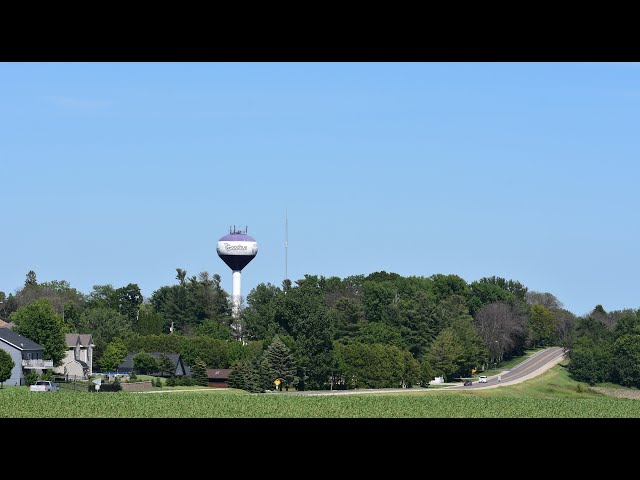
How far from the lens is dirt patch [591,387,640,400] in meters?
80.4

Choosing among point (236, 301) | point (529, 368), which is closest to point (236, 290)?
point (236, 301)

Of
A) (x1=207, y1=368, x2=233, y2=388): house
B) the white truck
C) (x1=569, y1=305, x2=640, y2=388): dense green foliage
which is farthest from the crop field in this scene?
(x1=569, y1=305, x2=640, y2=388): dense green foliage

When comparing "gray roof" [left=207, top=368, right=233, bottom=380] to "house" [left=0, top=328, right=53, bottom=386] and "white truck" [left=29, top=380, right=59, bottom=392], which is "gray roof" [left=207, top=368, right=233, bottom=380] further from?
"white truck" [left=29, top=380, right=59, bottom=392]

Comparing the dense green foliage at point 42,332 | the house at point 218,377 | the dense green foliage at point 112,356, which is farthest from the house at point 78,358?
the house at point 218,377

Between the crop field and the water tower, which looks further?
the water tower

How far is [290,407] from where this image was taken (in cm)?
4506

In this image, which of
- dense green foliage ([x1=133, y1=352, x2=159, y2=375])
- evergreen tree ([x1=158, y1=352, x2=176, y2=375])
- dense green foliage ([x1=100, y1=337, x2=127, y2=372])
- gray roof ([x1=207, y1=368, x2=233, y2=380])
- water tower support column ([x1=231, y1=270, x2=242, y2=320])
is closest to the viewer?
dense green foliage ([x1=133, y1=352, x2=159, y2=375])

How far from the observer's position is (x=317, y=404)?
46.0 metres

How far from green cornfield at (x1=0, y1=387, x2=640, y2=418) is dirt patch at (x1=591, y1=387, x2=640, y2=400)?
33852 mm

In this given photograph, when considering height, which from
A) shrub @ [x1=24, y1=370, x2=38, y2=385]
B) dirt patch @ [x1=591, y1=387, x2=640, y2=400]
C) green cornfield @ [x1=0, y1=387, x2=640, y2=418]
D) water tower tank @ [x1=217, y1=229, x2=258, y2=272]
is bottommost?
green cornfield @ [x1=0, y1=387, x2=640, y2=418]

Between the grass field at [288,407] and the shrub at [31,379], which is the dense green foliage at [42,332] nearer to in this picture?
the shrub at [31,379]

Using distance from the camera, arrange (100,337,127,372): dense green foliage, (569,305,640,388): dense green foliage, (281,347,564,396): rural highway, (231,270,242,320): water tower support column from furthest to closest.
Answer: (231,270,242,320): water tower support column, (569,305,640,388): dense green foliage, (100,337,127,372): dense green foliage, (281,347,564,396): rural highway

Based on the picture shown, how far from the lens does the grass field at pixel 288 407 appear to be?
137ft
